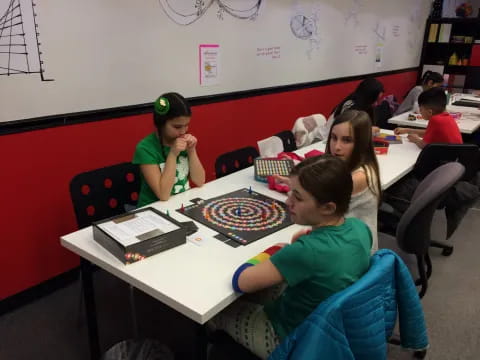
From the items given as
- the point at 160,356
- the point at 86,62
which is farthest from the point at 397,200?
A: the point at 86,62

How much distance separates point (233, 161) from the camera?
2289 millimetres

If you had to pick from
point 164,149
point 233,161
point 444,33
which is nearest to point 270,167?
point 233,161

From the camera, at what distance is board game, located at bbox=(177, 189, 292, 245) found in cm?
153

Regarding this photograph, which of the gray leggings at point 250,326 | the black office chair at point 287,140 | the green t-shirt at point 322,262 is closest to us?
the green t-shirt at point 322,262

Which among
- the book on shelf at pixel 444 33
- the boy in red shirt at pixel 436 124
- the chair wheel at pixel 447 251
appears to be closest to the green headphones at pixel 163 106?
the boy in red shirt at pixel 436 124

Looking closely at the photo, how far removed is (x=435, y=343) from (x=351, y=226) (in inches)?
48.1

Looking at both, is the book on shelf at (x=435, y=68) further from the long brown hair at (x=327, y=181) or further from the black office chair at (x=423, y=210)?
the long brown hair at (x=327, y=181)

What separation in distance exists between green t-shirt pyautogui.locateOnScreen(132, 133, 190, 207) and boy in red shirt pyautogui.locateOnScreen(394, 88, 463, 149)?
1745mm

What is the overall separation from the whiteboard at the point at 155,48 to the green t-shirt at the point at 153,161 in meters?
0.57

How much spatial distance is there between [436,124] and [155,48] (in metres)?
1.91

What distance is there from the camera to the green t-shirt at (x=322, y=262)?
1.09 metres

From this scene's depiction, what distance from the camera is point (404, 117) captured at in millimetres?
3838

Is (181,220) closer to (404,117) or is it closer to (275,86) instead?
(275,86)

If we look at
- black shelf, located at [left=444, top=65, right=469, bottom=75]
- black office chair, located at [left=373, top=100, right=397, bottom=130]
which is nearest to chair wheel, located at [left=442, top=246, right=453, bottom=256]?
black office chair, located at [left=373, top=100, right=397, bottom=130]
